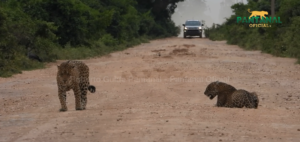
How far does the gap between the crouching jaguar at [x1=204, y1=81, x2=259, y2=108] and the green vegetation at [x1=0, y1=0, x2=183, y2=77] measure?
9.87m

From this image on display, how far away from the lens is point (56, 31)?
29.1 m

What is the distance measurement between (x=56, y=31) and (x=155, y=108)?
19430mm

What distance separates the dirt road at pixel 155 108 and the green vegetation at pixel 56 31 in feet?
4.93

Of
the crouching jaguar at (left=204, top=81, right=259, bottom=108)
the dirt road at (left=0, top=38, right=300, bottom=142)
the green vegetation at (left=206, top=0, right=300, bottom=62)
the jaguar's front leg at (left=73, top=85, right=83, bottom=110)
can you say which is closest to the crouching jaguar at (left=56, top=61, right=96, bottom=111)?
the jaguar's front leg at (left=73, top=85, right=83, bottom=110)

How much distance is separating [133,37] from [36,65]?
22.3 metres

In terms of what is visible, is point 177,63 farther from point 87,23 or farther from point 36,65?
point 87,23

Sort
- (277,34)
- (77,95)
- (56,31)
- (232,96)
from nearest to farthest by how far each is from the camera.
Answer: (77,95) → (232,96) → (56,31) → (277,34)

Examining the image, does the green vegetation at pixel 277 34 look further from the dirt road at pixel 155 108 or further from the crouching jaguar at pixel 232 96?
the crouching jaguar at pixel 232 96

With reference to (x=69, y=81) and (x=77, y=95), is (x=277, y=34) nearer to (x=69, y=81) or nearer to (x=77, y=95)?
(x=77, y=95)

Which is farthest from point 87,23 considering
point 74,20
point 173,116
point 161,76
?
point 173,116

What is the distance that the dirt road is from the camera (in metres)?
7.88

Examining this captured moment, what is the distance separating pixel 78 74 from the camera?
11.1m

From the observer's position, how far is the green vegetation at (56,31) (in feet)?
69.8

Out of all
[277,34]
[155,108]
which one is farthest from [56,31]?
[155,108]
